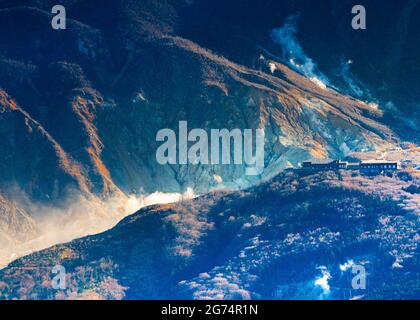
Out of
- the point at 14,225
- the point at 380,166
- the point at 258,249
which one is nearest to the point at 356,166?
the point at 380,166

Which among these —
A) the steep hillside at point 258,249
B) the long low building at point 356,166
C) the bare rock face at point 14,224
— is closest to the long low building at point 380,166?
the long low building at point 356,166

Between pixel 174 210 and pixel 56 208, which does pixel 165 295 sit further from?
pixel 56 208

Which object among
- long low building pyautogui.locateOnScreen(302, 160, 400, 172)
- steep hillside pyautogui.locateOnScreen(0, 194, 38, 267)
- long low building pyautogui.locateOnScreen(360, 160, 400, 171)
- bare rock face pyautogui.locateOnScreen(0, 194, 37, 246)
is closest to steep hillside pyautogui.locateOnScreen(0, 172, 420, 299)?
long low building pyautogui.locateOnScreen(302, 160, 400, 172)

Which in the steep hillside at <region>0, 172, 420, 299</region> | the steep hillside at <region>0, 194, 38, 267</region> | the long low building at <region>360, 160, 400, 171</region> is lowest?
the steep hillside at <region>0, 172, 420, 299</region>

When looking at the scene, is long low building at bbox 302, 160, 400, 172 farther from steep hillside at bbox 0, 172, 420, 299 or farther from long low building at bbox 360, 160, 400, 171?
steep hillside at bbox 0, 172, 420, 299

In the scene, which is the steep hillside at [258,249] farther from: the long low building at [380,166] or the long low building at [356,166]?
the long low building at [380,166]

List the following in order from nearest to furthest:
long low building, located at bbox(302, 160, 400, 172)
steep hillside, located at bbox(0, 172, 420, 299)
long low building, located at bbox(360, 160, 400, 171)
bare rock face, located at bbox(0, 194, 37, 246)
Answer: steep hillside, located at bbox(0, 172, 420, 299)
long low building, located at bbox(360, 160, 400, 171)
long low building, located at bbox(302, 160, 400, 172)
bare rock face, located at bbox(0, 194, 37, 246)

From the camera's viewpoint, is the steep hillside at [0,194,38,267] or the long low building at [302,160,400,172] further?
the steep hillside at [0,194,38,267]

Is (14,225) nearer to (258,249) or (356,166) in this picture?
(356,166)
